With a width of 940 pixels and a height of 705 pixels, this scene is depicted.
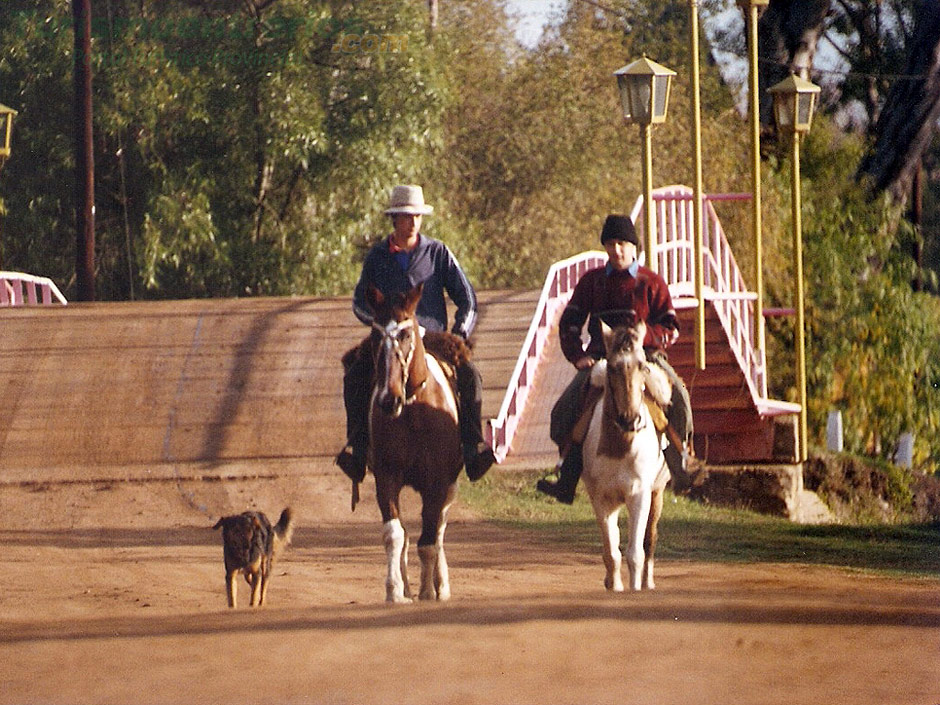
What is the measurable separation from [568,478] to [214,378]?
187 cm

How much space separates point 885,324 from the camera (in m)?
11.0

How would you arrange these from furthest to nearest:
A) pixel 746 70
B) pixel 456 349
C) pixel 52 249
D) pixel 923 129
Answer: pixel 923 129
pixel 746 70
pixel 52 249
pixel 456 349

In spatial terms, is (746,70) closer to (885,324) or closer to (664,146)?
(664,146)

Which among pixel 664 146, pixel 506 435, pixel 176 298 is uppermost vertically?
pixel 664 146

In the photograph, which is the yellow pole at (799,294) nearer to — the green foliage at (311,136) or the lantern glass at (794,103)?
the lantern glass at (794,103)

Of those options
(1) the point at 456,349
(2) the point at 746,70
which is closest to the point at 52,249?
(1) the point at 456,349

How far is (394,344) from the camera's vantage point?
26.4 feet

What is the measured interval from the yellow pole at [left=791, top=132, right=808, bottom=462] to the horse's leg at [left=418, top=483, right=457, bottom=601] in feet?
9.47

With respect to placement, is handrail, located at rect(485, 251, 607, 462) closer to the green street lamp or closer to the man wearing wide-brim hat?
the man wearing wide-brim hat

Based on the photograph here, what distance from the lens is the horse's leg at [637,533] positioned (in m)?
8.61

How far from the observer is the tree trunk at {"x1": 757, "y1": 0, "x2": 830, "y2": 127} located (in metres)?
9.73

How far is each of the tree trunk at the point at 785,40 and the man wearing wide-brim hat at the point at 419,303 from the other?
232 cm

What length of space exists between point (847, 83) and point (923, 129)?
61 centimetres

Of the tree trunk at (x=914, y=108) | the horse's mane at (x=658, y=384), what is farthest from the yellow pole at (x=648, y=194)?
the tree trunk at (x=914, y=108)
